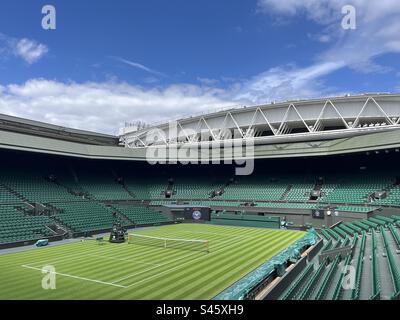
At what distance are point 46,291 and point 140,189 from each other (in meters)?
41.4

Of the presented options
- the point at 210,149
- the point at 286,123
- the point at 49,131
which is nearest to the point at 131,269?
the point at 210,149

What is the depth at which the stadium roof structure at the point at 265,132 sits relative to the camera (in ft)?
127

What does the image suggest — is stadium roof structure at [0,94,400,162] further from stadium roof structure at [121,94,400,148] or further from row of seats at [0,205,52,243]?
row of seats at [0,205,52,243]

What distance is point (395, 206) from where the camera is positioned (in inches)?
1329

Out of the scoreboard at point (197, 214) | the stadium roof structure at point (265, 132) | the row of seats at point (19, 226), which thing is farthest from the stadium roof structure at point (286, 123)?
the row of seats at point (19, 226)

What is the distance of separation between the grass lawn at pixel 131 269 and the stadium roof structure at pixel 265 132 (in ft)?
50.9

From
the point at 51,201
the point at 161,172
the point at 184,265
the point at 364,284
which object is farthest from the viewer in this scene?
the point at 161,172

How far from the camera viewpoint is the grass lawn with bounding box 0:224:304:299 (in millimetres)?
15711

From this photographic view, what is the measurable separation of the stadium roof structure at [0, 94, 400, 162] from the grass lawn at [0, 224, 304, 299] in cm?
1551

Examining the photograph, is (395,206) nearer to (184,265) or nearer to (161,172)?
Result: (184,265)

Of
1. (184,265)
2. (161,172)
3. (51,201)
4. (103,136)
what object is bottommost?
(184,265)

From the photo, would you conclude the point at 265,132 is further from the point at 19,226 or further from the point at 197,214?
the point at 19,226

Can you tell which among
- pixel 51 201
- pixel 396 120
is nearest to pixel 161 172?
pixel 51 201

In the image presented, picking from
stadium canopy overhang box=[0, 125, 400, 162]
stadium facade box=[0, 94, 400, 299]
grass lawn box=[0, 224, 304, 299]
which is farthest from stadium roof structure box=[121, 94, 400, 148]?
grass lawn box=[0, 224, 304, 299]
